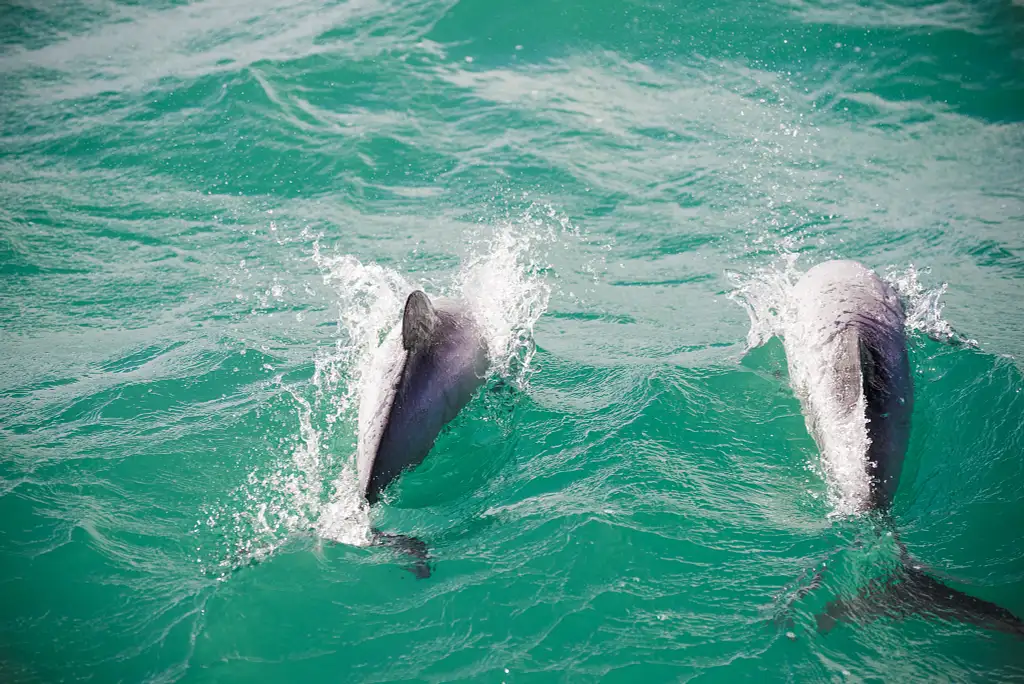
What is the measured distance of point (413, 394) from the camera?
629 centimetres

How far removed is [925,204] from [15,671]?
1364 cm

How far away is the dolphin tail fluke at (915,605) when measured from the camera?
5168 millimetres

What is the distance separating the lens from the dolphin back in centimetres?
A: 589

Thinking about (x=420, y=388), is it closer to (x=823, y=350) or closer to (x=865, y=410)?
(x=865, y=410)

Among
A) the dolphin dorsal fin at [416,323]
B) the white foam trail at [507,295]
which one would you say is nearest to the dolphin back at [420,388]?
the dolphin dorsal fin at [416,323]

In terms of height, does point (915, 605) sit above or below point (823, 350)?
below

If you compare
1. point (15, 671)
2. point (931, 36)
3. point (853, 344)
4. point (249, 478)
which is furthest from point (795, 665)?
point (931, 36)

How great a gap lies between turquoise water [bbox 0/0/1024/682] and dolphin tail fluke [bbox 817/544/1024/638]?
0.10 m

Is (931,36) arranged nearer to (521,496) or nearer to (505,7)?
(505,7)

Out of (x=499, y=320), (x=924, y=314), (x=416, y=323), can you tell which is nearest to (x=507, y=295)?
(x=499, y=320)

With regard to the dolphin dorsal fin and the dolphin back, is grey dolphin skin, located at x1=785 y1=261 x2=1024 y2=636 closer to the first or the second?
the dolphin back

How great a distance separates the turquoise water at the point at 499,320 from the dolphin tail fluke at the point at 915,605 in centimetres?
10

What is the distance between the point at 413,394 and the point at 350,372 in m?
1.81

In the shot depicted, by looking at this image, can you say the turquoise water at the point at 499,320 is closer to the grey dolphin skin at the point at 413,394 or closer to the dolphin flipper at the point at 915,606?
the dolphin flipper at the point at 915,606
